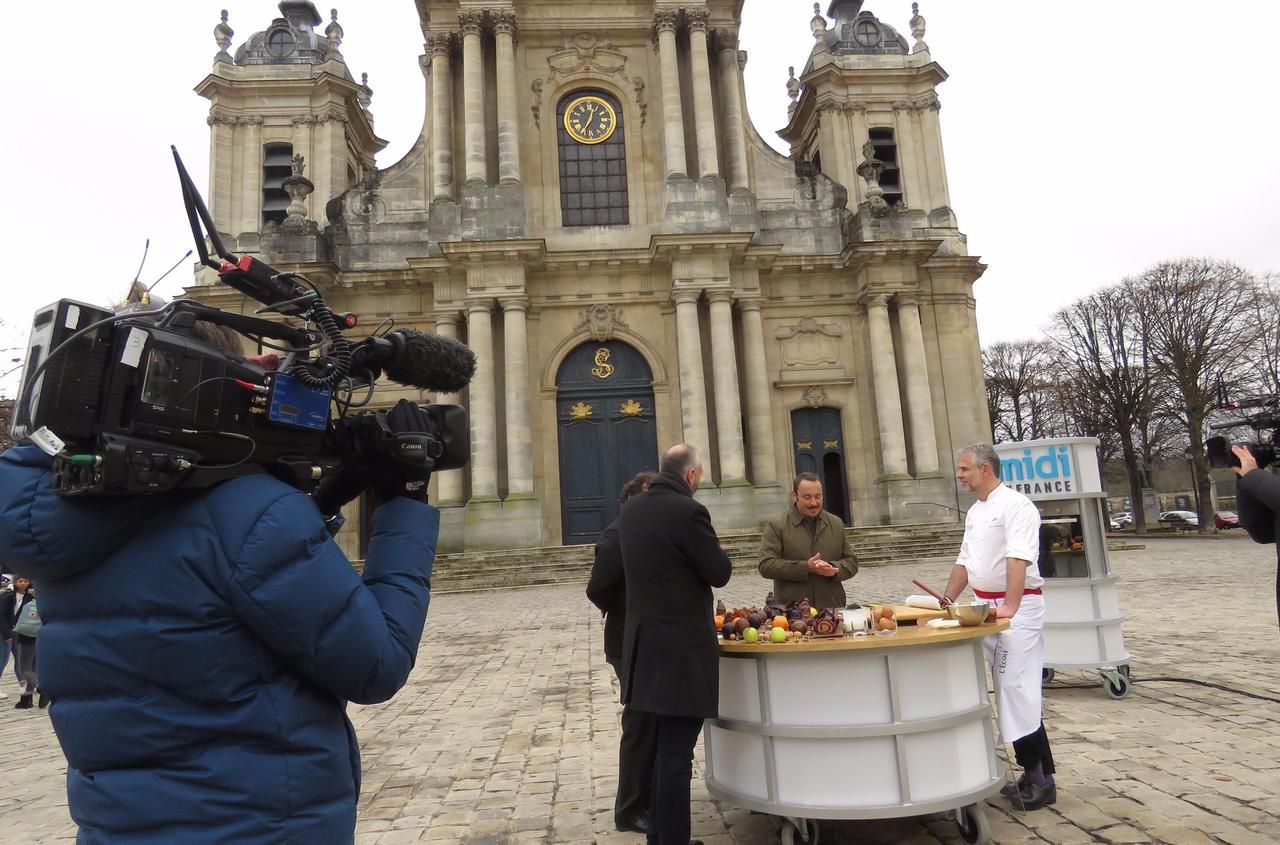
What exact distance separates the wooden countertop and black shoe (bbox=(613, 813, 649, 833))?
1.01m

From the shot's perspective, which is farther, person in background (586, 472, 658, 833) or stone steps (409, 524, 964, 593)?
stone steps (409, 524, 964, 593)

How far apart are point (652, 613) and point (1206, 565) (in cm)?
1811

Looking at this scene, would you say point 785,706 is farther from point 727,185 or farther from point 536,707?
point 727,185

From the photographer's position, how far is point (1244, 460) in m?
3.97

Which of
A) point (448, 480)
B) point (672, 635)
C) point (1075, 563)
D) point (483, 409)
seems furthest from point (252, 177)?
point (672, 635)

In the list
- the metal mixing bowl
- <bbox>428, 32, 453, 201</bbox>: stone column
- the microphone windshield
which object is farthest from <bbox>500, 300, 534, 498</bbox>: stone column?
the microphone windshield

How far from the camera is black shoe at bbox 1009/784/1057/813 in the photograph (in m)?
4.13

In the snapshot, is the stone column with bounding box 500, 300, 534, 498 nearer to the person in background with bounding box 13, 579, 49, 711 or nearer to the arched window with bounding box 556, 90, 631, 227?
the arched window with bounding box 556, 90, 631, 227

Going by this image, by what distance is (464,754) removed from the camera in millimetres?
5680

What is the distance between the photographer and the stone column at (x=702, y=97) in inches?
888

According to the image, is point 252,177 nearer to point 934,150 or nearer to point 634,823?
point 934,150

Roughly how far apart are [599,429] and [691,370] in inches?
121

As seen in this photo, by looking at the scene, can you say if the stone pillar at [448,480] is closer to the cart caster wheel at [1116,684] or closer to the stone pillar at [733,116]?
the stone pillar at [733,116]

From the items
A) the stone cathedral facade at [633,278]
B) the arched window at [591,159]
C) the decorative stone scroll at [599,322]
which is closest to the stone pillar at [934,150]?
the stone cathedral facade at [633,278]
